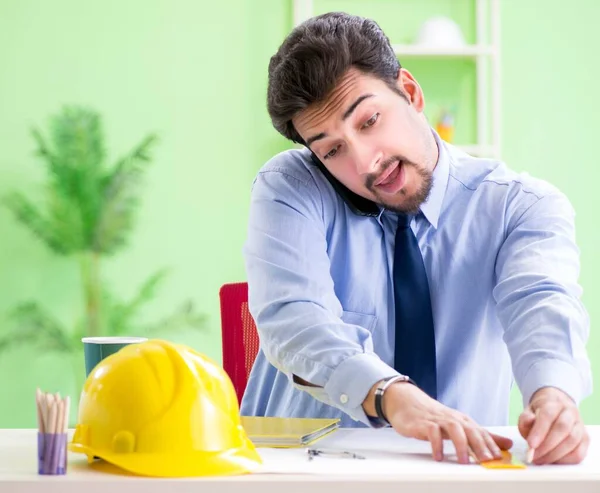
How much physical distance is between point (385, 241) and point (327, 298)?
268 millimetres

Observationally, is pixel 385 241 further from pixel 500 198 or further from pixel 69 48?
pixel 69 48

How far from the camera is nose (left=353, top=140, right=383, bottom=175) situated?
67.1 inches

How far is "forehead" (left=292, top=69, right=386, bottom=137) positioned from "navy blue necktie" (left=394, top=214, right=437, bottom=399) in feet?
0.99

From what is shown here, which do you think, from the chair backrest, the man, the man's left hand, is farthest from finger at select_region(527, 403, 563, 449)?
the chair backrest

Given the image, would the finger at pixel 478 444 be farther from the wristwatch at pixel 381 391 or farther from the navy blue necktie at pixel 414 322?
the navy blue necktie at pixel 414 322

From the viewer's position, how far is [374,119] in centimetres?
174

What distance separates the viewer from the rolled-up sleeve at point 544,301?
140cm

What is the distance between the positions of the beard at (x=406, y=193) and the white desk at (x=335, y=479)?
0.68 metres

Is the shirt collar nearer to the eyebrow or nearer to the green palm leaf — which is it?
the eyebrow

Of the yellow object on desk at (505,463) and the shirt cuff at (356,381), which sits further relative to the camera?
the shirt cuff at (356,381)

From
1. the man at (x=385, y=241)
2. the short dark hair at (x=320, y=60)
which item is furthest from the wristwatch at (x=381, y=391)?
the short dark hair at (x=320, y=60)

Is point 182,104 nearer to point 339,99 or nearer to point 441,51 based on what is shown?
point 441,51

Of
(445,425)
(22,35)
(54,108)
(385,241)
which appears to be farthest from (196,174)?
(445,425)

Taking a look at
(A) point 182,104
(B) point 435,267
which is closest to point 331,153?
(B) point 435,267
